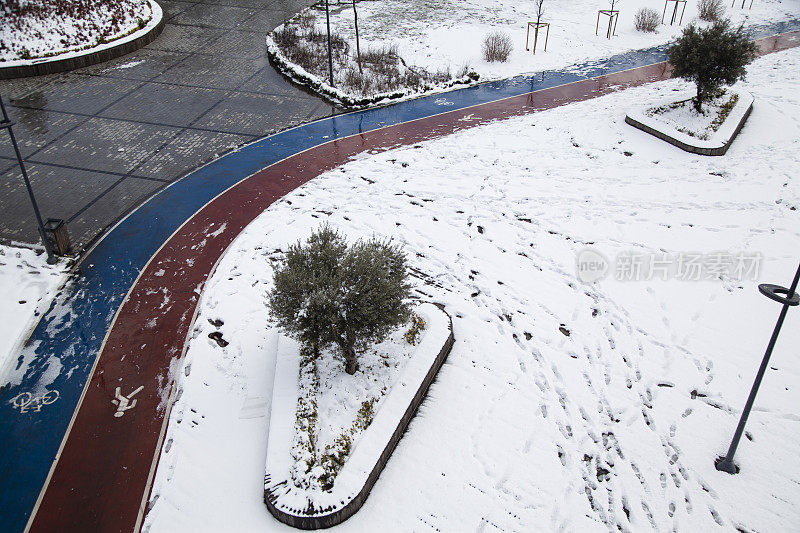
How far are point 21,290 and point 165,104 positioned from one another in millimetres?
7846

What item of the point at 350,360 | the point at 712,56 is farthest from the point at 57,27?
the point at 712,56

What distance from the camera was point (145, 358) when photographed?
8.44 meters

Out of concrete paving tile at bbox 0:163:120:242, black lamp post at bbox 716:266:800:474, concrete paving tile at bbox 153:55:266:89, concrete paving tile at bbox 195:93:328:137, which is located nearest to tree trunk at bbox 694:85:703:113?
black lamp post at bbox 716:266:800:474

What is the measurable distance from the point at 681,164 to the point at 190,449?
454 inches

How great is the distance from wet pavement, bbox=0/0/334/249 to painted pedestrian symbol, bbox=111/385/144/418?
4.03 metres

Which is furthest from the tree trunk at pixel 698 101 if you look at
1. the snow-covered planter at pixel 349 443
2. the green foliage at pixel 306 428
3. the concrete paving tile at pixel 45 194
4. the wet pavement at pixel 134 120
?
the concrete paving tile at pixel 45 194

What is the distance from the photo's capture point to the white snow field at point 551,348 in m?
6.59

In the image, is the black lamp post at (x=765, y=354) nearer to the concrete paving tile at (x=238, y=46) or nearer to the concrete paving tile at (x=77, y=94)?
the concrete paving tile at (x=77, y=94)

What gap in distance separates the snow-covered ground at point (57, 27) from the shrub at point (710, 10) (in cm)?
2044

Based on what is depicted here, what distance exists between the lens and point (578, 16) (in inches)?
923

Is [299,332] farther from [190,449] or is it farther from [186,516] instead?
[186,516]

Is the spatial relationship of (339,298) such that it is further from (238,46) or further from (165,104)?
(238,46)

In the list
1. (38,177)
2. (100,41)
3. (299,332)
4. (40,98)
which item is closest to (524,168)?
(299,332)

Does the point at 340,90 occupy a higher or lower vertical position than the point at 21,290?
higher
